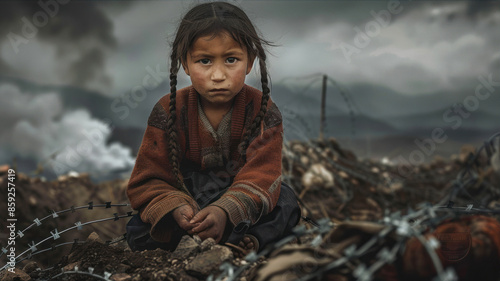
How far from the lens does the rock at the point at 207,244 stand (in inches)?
76.8

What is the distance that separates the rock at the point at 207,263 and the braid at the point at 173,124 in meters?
0.64

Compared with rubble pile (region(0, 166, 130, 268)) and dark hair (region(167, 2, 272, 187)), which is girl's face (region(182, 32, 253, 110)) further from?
rubble pile (region(0, 166, 130, 268))

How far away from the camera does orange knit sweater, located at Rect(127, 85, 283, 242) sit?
7.35 feet

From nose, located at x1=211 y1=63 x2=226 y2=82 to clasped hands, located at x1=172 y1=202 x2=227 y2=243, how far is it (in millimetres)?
627

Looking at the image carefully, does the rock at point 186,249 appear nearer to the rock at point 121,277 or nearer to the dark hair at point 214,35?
the rock at point 121,277

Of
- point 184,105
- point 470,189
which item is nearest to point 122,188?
point 184,105

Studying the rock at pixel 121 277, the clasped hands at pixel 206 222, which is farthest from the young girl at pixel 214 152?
the rock at pixel 121 277

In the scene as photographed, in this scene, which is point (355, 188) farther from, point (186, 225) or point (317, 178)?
point (186, 225)

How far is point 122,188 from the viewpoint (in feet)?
17.7

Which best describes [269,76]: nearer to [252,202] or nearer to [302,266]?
[252,202]

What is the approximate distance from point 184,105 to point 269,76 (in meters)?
0.50

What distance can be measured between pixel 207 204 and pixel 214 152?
0.92 ft

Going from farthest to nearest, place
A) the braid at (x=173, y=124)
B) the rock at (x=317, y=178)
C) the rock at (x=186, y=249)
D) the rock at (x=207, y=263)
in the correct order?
the rock at (x=317, y=178) → the braid at (x=173, y=124) → the rock at (x=186, y=249) → the rock at (x=207, y=263)

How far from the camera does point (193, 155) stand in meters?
2.38
